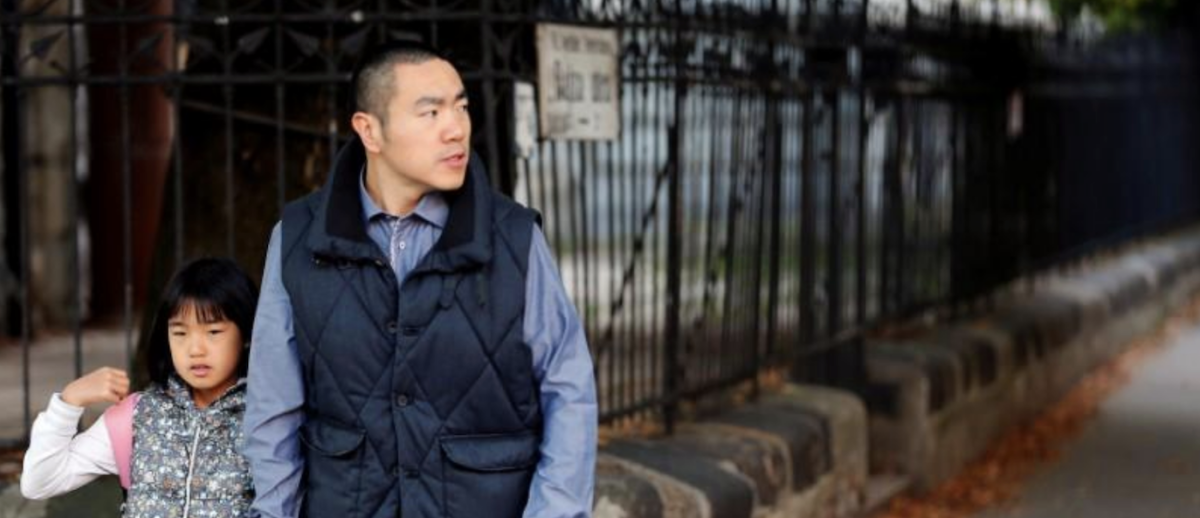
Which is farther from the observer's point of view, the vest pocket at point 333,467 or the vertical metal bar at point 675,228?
the vertical metal bar at point 675,228

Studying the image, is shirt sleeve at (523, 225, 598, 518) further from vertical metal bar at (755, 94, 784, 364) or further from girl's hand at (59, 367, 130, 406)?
Result: vertical metal bar at (755, 94, 784, 364)

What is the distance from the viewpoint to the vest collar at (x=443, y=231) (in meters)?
3.82

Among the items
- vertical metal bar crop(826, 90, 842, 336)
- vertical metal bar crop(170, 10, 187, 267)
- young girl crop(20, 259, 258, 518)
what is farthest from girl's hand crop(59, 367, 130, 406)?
vertical metal bar crop(826, 90, 842, 336)

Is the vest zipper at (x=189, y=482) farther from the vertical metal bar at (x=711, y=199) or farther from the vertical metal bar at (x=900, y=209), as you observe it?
the vertical metal bar at (x=900, y=209)

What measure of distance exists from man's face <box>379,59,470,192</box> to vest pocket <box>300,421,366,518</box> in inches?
20.0

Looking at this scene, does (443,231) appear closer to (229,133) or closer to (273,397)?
(273,397)

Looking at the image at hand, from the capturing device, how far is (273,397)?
391cm

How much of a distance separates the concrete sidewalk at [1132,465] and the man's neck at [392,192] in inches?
216

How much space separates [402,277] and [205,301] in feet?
1.75

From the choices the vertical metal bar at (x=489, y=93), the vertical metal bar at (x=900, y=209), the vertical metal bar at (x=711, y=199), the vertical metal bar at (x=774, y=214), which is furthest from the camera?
the vertical metal bar at (x=900, y=209)

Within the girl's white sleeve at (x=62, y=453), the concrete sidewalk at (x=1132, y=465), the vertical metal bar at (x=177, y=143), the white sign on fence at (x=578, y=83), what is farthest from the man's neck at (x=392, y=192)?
the concrete sidewalk at (x=1132, y=465)

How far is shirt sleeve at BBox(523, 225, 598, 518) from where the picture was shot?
12.7ft

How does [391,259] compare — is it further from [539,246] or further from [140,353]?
[140,353]

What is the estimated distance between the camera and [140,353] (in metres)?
6.47
